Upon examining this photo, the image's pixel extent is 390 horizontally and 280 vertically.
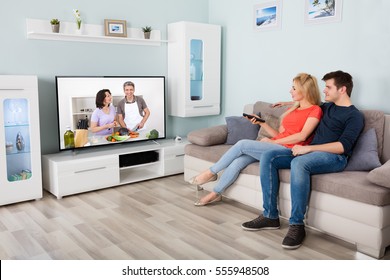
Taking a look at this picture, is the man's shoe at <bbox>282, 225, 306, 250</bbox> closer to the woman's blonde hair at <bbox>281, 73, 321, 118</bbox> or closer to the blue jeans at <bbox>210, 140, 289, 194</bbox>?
the blue jeans at <bbox>210, 140, 289, 194</bbox>

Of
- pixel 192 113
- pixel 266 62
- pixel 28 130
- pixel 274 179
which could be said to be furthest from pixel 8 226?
pixel 266 62

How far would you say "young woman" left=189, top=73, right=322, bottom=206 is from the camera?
10.7 feet

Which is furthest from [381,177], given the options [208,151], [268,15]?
[268,15]

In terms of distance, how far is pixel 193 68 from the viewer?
4.80 meters

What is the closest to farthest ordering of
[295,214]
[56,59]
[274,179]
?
[295,214] → [274,179] → [56,59]

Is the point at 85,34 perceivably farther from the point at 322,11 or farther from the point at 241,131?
the point at 322,11

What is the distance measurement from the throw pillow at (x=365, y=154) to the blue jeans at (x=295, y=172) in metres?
0.09

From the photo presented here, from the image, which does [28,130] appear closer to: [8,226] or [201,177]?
[8,226]

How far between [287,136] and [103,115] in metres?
1.86

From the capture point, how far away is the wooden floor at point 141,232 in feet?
8.95

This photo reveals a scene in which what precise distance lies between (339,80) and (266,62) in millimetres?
1551

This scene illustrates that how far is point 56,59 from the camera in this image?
408cm

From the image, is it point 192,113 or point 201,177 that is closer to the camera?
point 201,177

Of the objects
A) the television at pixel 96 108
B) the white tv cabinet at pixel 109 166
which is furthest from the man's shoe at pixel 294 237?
the television at pixel 96 108
